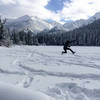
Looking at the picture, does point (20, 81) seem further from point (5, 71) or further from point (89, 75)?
point (89, 75)

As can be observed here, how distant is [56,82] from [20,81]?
1.09 metres

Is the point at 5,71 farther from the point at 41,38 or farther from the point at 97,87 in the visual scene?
the point at 41,38

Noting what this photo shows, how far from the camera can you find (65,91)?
375cm

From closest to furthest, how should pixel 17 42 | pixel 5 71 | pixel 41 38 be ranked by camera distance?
pixel 5 71 → pixel 17 42 → pixel 41 38

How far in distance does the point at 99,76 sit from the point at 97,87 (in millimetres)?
1310

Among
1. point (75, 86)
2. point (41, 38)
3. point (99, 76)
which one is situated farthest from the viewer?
point (41, 38)

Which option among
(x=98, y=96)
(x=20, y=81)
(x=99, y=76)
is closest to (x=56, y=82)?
(x=20, y=81)

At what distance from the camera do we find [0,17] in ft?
120

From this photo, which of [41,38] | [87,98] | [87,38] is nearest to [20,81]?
[87,98]

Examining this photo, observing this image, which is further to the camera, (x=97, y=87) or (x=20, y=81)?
(x=20, y=81)

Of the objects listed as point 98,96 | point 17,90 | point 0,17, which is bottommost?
point 98,96

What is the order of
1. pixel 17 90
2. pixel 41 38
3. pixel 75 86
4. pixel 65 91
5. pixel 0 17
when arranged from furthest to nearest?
pixel 41 38
pixel 0 17
pixel 75 86
pixel 65 91
pixel 17 90

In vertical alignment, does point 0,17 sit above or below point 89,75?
above

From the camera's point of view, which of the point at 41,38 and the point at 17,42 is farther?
the point at 41,38
